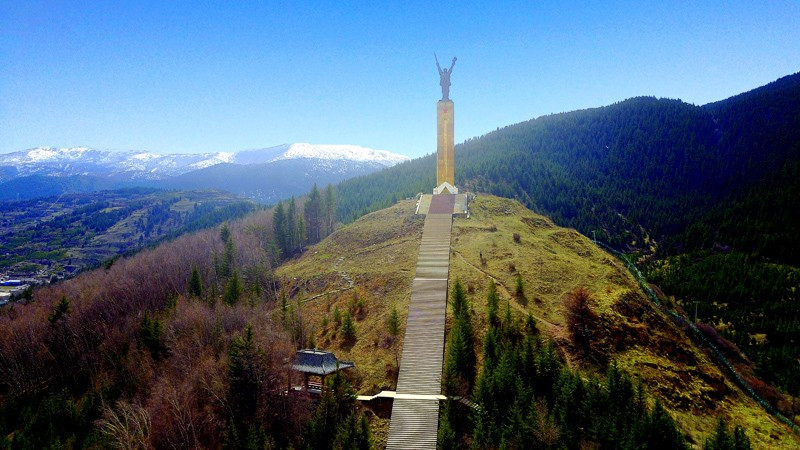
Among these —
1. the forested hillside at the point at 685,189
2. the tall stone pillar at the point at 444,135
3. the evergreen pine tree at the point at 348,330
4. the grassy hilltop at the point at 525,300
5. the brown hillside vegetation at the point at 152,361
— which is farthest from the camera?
the forested hillside at the point at 685,189

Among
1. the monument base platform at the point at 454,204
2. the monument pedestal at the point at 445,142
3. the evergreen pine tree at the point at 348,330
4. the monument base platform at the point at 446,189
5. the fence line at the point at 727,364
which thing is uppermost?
the monument pedestal at the point at 445,142

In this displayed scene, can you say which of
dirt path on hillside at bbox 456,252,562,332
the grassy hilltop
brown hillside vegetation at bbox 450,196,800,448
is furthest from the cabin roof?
dirt path on hillside at bbox 456,252,562,332

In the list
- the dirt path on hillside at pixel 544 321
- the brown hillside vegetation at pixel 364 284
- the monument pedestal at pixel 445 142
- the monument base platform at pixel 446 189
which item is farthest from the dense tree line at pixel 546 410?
the monument pedestal at pixel 445 142

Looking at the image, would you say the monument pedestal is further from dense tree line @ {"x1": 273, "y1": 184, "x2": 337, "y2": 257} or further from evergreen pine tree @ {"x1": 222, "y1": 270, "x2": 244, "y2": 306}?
evergreen pine tree @ {"x1": 222, "y1": 270, "x2": 244, "y2": 306}

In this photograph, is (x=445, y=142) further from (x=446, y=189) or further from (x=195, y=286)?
(x=195, y=286)

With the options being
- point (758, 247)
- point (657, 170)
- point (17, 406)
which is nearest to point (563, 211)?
point (758, 247)

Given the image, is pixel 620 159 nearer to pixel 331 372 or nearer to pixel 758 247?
pixel 758 247

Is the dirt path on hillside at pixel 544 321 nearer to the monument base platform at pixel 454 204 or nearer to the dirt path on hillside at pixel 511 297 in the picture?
the dirt path on hillside at pixel 511 297
